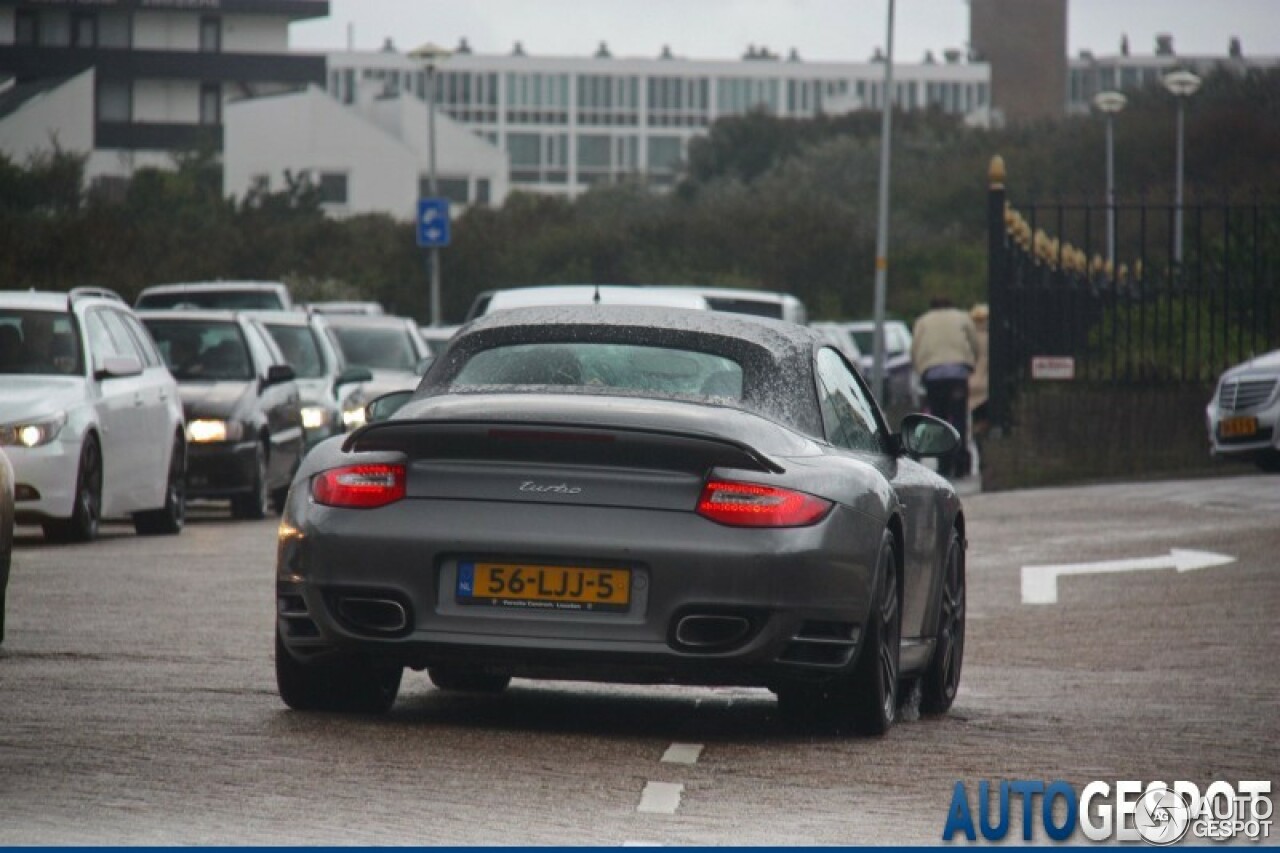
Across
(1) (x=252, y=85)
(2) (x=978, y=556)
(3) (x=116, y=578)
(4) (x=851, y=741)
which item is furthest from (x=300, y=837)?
(1) (x=252, y=85)

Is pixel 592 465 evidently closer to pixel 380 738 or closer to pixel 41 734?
pixel 380 738

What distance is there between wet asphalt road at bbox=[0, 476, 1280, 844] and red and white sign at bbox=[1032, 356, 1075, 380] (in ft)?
33.7

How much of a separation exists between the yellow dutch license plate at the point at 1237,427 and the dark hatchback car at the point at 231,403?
7.59 m

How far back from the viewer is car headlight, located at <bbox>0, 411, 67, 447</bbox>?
18.5m

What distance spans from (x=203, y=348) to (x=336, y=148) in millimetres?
85898

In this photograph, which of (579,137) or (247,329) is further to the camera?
(579,137)

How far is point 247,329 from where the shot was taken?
24.9 meters

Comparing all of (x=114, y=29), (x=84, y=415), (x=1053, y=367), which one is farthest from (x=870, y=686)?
(x=114, y=29)

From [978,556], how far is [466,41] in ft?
515

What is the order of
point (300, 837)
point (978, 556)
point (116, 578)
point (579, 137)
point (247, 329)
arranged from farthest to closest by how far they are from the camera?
point (579, 137), point (247, 329), point (978, 556), point (116, 578), point (300, 837)

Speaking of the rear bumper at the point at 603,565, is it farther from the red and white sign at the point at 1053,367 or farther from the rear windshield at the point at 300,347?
the rear windshield at the point at 300,347

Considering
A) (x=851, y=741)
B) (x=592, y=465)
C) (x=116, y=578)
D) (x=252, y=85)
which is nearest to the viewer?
(x=592, y=465)

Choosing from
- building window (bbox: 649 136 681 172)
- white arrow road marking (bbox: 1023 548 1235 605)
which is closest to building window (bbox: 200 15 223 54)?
building window (bbox: 649 136 681 172)

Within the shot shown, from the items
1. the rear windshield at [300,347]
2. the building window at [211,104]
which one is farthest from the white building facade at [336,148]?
the rear windshield at [300,347]
